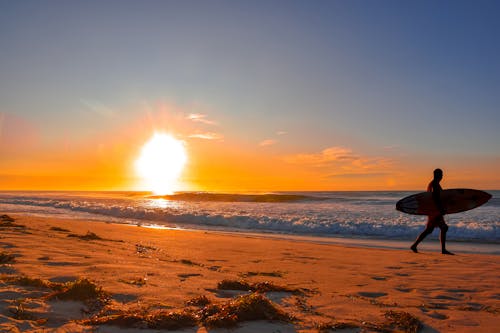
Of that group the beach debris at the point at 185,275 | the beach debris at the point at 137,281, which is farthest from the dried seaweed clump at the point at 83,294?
the beach debris at the point at 185,275

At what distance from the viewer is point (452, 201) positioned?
11047mm

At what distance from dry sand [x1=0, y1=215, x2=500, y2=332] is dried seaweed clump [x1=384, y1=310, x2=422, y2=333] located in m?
0.09

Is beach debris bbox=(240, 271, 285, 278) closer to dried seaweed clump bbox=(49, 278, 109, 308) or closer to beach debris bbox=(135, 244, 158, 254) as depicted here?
dried seaweed clump bbox=(49, 278, 109, 308)

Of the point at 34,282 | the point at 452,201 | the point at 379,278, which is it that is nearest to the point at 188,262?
the point at 34,282

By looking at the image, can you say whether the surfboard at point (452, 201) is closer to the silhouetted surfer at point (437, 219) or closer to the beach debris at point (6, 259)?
the silhouetted surfer at point (437, 219)

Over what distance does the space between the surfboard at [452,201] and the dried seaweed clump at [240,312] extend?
8.67 m

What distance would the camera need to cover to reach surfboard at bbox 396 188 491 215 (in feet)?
36.1

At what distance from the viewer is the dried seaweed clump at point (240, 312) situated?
3.28 meters

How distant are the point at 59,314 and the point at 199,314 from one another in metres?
1.22

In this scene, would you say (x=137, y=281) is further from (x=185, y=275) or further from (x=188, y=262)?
(x=188, y=262)

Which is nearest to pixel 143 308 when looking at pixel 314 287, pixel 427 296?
pixel 314 287

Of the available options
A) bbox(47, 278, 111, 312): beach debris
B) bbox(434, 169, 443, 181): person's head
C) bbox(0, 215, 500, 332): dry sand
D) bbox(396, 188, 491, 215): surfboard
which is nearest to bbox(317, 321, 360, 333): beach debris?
bbox(0, 215, 500, 332): dry sand

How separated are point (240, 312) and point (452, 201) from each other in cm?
965

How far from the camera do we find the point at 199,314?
11.4ft
